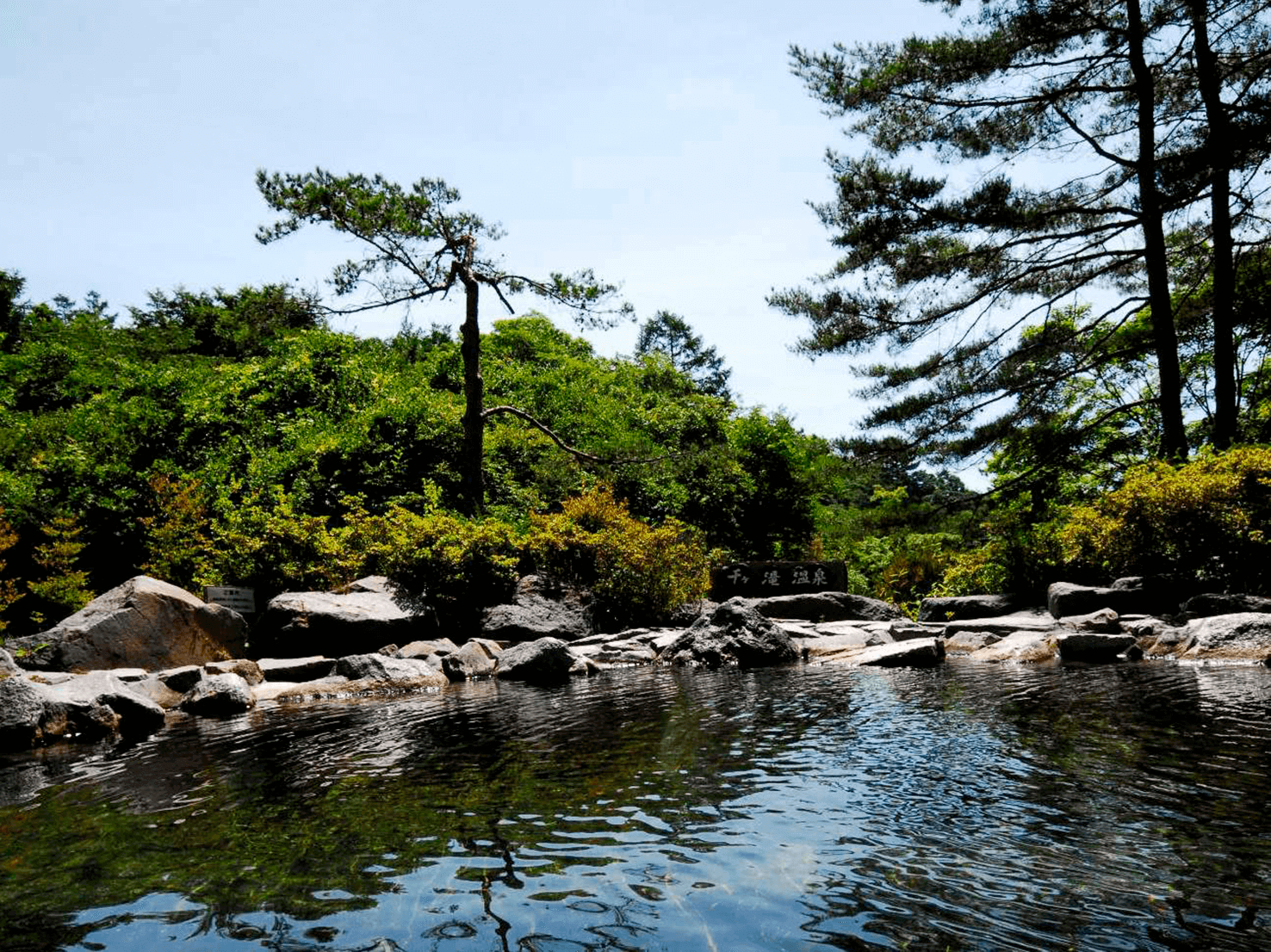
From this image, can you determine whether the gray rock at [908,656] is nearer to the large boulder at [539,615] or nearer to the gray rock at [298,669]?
the large boulder at [539,615]

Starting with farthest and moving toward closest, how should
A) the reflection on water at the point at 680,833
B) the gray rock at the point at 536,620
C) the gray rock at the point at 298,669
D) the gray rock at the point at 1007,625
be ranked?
1. the gray rock at the point at 536,620
2. the gray rock at the point at 1007,625
3. the gray rock at the point at 298,669
4. the reflection on water at the point at 680,833

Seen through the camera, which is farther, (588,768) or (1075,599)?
(1075,599)

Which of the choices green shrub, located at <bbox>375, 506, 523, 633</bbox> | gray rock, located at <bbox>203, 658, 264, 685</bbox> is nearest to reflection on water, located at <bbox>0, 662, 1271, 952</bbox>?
gray rock, located at <bbox>203, 658, 264, 685</bbox>

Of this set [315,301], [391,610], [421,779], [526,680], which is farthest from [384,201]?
[421,779]

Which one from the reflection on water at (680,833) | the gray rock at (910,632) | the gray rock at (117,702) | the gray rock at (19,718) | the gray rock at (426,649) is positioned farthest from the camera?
the gray rock at (910,632)

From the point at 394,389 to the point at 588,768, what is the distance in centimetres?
1833

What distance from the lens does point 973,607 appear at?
15.2 m

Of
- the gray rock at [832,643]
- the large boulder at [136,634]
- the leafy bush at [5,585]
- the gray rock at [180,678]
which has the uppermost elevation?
the leafy bush at [5,585]

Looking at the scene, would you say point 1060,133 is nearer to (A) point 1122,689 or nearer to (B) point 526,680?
(A) point 1122,689

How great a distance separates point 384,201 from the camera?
1781 cm

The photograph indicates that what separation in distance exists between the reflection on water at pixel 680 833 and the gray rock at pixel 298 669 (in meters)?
3.77

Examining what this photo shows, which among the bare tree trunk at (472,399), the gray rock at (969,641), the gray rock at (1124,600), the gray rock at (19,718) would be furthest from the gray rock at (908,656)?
the bare tree trunk at (472,399)

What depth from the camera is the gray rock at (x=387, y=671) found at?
35.1 ft

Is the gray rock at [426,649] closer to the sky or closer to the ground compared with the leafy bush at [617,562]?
closer to the ground
